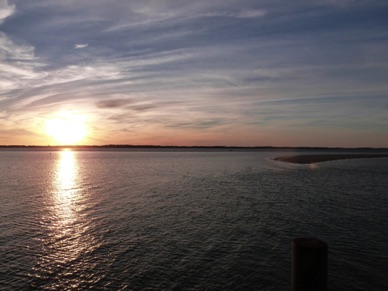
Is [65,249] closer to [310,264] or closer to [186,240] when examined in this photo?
[186,240]

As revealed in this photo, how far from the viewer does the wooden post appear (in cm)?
806

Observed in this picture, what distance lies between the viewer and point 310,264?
26.8 ft

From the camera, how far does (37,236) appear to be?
67.2 feet

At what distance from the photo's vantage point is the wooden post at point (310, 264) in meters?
8.06

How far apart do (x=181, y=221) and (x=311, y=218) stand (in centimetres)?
1017

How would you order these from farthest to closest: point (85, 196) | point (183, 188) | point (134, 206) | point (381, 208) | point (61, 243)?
point (183, 188)
point (85, 196)
point (134, 206)
point (381, 208)
point (61, 243)

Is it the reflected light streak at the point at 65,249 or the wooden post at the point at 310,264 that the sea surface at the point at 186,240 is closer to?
the reflected light streak at the point at 65,249

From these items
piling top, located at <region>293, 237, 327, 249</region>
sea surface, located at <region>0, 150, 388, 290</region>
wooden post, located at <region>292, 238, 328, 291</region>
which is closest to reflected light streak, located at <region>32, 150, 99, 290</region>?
sea surface, located at <region>0, 150, 388, 290</region>

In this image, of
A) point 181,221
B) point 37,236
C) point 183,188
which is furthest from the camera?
point 183,188

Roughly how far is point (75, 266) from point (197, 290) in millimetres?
6534

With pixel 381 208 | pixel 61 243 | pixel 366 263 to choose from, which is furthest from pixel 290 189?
pixel 61 243

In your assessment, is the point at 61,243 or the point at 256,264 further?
the point at 61,243

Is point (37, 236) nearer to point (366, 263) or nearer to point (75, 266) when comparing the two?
point (75, 266)

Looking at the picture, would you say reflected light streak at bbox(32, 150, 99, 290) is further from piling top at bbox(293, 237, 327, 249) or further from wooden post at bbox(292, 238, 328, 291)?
piling top at bbox(293, 237, 327, 249)
